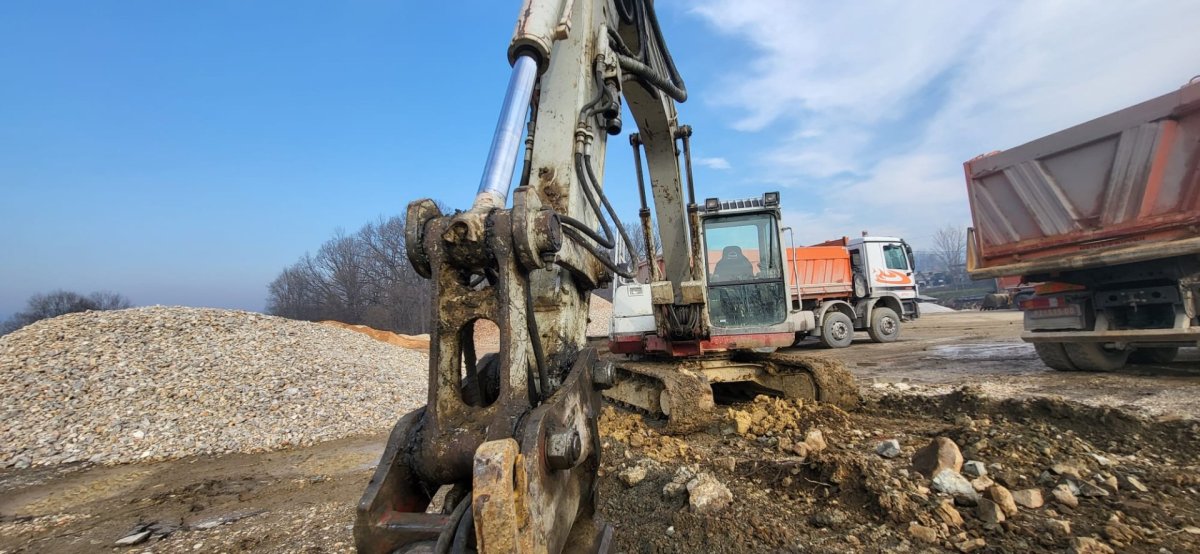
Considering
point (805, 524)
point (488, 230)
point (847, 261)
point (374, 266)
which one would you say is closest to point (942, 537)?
point (805, 524)

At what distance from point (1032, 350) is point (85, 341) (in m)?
15.1

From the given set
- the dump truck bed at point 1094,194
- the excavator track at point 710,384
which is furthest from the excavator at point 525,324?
the dump truck bed at point 1094,194

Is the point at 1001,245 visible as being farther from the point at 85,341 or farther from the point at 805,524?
the point at 85,341

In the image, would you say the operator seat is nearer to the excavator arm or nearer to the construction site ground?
the construction site ground

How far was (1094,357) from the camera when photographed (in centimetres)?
596

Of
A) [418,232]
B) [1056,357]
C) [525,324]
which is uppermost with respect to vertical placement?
[418,232]

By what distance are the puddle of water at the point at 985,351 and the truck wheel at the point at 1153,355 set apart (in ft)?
4.04

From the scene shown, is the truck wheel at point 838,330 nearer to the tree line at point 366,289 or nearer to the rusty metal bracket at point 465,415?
the rusty metal bracket at point 465,415

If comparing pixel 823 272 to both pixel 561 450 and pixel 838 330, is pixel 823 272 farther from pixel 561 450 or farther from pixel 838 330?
pixel 561 450

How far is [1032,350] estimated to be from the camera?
893cm

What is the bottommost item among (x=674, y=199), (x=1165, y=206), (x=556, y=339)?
(x=556, y=339)

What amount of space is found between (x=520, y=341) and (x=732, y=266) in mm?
5216

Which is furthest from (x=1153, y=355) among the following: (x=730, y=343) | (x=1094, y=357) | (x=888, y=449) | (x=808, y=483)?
(x=808, y=483)

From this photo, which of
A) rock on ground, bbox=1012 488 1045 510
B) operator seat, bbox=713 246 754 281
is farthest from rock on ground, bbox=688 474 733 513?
operator seat, bbox=713 246 754 281
